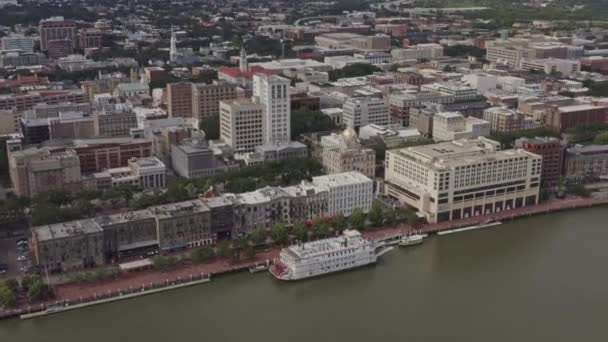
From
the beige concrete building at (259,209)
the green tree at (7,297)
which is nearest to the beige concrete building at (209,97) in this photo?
the beige concrete building at (259,209)

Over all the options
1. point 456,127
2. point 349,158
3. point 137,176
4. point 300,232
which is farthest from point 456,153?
point 137,176

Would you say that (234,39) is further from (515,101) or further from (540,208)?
(540,208)

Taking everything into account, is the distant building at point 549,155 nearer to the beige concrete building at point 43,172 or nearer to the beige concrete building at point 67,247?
the beige concrete building at point 67,247

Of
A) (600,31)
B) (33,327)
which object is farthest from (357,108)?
(600,31)

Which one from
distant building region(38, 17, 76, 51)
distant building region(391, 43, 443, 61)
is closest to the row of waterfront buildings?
distant building region(391, 43, 443, 61)

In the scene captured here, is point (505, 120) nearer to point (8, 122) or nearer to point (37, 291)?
point (8, 122)
